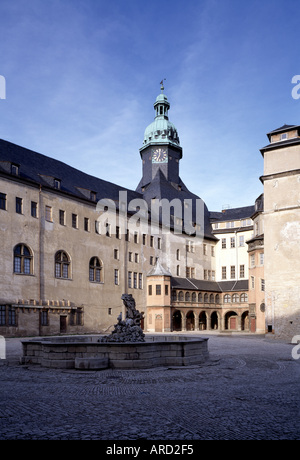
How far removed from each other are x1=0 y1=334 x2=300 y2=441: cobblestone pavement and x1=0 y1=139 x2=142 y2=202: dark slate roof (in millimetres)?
28674

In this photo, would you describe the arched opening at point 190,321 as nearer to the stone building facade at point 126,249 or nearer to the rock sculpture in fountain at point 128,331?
the stone building facade at point 126,249

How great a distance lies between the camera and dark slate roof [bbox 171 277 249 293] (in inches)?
2296

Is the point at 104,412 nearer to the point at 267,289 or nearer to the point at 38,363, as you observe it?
the point at 38,363

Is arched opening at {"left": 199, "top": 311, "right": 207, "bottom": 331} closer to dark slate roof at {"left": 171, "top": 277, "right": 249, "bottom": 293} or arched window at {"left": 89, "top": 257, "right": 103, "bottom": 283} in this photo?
dark slate roof at {"left": 171, "top": 277, "right": 249, "bottom": 293}

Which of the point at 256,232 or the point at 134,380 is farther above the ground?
the point at 256,232

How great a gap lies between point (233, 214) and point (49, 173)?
33955 mm

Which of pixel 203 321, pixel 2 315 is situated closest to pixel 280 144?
pixel 2 315

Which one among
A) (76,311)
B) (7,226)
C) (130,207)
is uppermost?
(130,207)

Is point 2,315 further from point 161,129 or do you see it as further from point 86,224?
point 161,129

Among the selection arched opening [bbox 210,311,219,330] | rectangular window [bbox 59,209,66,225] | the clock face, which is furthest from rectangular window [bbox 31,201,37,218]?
arched opening [bbox 210,311,219,330]

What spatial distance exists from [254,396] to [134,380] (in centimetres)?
380

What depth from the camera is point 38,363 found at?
54.9 feet
